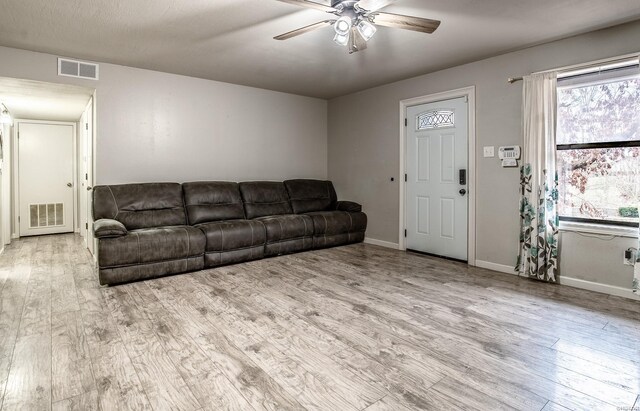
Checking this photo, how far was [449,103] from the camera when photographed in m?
4.51

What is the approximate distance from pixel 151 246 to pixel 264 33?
2.44 meters

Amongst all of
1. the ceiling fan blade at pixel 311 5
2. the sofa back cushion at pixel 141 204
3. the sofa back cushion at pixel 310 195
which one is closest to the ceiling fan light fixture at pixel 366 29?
the ceiling fan blade at pixel 311 5

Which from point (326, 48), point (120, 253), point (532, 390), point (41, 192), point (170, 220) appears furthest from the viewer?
point (41, 192)

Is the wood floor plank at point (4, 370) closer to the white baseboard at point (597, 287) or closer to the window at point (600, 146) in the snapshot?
the white baseboard at point (597, 287)

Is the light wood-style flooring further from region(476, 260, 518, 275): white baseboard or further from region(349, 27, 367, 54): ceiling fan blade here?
region(349, 27, 367, 54): ceiling fan blade

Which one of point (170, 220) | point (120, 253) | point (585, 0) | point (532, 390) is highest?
point (585, 0)

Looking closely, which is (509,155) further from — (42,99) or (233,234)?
(42,99)

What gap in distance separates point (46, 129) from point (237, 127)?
4130 mm

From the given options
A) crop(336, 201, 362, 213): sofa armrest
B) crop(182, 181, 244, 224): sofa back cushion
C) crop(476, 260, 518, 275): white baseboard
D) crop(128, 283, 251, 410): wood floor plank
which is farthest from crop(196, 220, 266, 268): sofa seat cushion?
crop(476, 260, 518, 275): white baseboard

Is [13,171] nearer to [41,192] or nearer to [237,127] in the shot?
[41,192]

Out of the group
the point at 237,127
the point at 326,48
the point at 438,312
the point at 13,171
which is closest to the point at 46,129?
the point at 13,171

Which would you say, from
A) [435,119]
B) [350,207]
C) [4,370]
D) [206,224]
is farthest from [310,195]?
[4,370]

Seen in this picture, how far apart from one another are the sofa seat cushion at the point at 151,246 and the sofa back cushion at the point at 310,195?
1.91m

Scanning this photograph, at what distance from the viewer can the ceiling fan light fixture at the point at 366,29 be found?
105 inches
